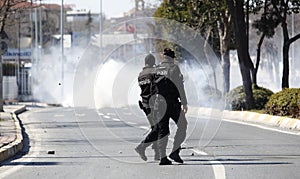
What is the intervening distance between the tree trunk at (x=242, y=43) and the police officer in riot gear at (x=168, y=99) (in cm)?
1660

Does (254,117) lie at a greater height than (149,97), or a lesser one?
lesser

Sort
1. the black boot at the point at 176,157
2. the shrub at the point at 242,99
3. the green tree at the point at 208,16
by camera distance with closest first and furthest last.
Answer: the black boot at the point at 176,157 < the shrub at the point at 242,99 < the green tree at the point at 208,16

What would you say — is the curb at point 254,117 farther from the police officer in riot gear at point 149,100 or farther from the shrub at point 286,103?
the police officer in riot gear at point 149,100

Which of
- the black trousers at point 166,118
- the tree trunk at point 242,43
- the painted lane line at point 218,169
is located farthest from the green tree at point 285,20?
the painted lane line at point 218,169

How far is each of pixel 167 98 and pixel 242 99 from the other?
18263 mm

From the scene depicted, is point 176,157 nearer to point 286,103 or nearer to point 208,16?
point 286,103

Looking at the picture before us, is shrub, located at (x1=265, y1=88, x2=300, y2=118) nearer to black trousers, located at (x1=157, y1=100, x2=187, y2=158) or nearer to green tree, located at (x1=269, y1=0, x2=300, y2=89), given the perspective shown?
green tree, located at (x1=269, y1=0, x2=300, y2=89)

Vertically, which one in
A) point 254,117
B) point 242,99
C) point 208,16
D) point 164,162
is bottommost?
point 254,117

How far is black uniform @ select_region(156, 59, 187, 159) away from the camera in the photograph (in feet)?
45.6

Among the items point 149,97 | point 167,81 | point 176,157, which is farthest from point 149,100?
point 176,157

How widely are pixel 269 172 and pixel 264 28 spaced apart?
23553 mm

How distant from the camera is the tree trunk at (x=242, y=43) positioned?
3033cm

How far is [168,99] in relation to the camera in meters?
13.9

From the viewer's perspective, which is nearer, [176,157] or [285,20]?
[176,157]
